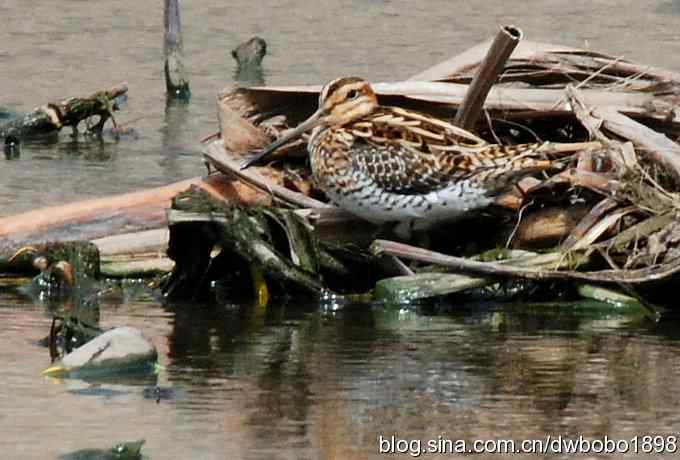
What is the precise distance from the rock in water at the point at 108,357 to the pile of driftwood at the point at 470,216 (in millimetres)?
1528

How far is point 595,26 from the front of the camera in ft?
62.1

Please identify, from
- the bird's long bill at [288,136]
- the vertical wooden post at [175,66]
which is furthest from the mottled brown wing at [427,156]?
the vertical wooden post at [175,66]

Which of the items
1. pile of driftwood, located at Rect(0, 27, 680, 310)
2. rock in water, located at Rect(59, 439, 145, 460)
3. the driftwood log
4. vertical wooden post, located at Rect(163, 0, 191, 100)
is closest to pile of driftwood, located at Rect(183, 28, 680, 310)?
pile of driftwood, located at Rect(0, 27, 680, 310)

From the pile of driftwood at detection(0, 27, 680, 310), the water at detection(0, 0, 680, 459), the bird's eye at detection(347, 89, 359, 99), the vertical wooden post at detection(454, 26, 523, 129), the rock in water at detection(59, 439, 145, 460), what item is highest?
the vertical wooden post at detection(454, 26, 523, 129)

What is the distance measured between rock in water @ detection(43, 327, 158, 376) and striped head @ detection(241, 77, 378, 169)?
6.97 feet

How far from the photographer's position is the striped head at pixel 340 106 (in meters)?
9.97

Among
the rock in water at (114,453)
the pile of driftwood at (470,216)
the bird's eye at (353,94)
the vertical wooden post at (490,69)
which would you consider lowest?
the rock in water at (114,453)

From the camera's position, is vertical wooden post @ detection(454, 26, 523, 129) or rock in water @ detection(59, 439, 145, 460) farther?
vertical wooden post @ detection(454, 26, 523, 129)

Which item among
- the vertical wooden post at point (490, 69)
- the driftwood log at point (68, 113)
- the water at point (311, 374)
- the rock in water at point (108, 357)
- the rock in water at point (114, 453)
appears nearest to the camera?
the rock in water at point (114, 453)

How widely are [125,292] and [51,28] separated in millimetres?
9296

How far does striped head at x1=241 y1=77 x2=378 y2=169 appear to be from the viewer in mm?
9969

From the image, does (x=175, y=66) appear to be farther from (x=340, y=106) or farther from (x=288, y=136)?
(x=340, y=106)

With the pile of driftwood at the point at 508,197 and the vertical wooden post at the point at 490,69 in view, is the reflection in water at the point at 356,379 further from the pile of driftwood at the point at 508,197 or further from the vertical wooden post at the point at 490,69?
the vertical wooden post at the point at 490,69

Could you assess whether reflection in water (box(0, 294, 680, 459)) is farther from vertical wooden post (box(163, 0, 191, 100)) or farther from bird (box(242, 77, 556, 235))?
vertical wooden post (box(163, 0, 191, 100))
